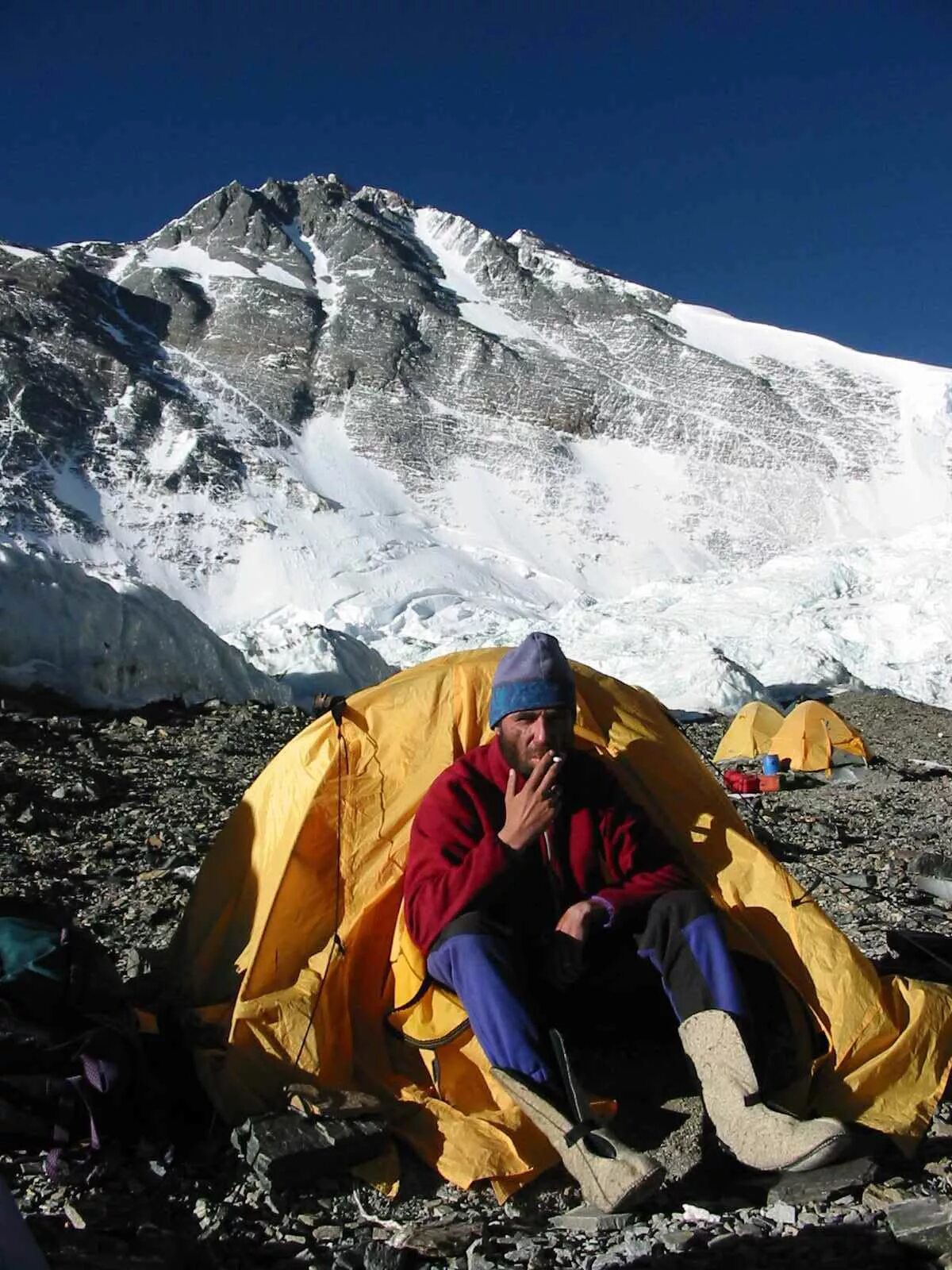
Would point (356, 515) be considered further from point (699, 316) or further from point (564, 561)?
point (699, 316)

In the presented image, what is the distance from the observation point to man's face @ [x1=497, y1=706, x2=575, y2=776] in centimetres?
307

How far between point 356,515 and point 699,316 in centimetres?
5353

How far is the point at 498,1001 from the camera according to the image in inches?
105

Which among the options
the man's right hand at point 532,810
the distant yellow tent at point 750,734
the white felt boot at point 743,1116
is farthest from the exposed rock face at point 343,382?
the white felt boot at point 743,1116

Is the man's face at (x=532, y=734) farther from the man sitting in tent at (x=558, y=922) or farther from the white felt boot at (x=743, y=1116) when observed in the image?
the white felt boot at (x=743, y=1116)

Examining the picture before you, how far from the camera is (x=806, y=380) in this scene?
81.9 m

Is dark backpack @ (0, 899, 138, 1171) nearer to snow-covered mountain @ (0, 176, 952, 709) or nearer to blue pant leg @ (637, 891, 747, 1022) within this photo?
blue pant leg @ (637, 891, 747, 1022)

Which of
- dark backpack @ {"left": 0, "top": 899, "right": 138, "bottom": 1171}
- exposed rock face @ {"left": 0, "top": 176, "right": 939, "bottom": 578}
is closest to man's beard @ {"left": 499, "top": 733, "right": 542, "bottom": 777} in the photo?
dark backpack @ {"left": 0, "top": 899, "right": 138, "bottom": 1171}

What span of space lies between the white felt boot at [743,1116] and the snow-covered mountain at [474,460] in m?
21.9

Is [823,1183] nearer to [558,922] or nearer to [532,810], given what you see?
[558,922]

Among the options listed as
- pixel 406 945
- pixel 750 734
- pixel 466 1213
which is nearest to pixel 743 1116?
pixel 466 1213

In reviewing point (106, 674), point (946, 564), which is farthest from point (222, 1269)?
point (946, 564)

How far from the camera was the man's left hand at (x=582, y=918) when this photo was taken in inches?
110

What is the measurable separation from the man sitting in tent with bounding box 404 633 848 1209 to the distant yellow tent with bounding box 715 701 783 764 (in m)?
12.5
